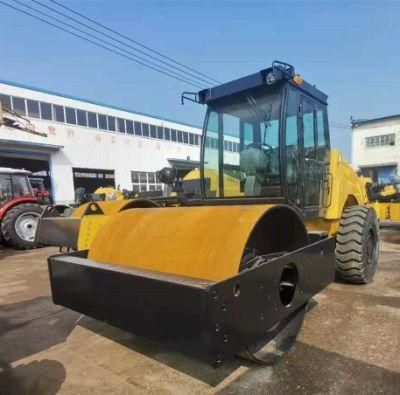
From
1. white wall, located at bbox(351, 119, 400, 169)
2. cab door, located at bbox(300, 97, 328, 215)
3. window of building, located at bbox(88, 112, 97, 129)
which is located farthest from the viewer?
white wall, located at bbox(351, 119, 400, 169)

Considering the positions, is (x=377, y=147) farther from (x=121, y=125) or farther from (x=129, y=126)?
(x=121, y=125)

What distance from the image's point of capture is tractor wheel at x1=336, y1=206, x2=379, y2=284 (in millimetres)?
4074

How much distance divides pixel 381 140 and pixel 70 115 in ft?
84.7

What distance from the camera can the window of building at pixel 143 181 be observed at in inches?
926

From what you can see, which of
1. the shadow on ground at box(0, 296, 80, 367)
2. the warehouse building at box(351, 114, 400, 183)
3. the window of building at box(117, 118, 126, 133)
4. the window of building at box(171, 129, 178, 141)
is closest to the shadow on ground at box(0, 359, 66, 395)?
the shadow on ground at box(0, 296, 80, 367)

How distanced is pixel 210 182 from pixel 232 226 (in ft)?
6.16

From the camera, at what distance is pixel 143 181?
2422cm

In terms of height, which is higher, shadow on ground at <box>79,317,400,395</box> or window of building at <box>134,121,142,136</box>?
window of building at <box>134,121,142,136</box>

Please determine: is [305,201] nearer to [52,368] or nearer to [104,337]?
[104,337]

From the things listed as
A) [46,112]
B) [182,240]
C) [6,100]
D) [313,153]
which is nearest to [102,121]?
[46,112]

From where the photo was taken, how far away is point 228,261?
204cm

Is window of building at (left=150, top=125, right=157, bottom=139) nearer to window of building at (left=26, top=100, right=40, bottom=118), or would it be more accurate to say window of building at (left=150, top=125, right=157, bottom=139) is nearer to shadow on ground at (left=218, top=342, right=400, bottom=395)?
window of building at (left=26, top=100, right=40, bottom=118)

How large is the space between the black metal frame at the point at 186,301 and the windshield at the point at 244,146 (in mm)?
1177

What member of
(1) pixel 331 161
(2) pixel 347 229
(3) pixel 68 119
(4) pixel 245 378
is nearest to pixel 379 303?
(2) pixel 347 229
